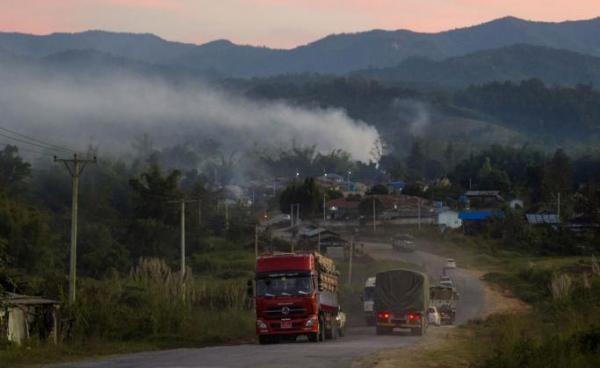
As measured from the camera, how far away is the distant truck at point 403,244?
105 metres

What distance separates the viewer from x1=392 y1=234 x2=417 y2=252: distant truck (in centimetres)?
10452

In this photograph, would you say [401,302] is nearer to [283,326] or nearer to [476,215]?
[283,326]

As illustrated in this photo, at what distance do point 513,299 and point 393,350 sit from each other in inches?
1820

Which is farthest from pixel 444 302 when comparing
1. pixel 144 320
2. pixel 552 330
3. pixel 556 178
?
pixel 556 178

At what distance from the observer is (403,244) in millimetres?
105062

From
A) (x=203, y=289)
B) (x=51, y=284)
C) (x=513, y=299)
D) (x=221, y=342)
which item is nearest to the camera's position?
(x=221, y=342)

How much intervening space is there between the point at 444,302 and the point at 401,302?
13.6 meters

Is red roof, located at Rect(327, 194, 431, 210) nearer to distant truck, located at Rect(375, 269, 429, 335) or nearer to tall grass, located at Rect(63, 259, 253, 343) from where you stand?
tall grass, located at Rect(63, 259, 253, 343)

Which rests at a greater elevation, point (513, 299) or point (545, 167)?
point (545, 167)

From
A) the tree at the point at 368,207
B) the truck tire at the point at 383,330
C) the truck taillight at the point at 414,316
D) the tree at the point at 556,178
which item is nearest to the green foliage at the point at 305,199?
the tree at the point at 368,207

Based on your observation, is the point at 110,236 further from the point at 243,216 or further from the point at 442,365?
the point at 442,365

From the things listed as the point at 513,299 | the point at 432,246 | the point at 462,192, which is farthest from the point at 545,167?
the point at 513,299

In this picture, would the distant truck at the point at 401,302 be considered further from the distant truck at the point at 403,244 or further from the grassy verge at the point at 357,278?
the distant truck at the point at 403,244

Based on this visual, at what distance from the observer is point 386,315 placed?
53406 millimetres
